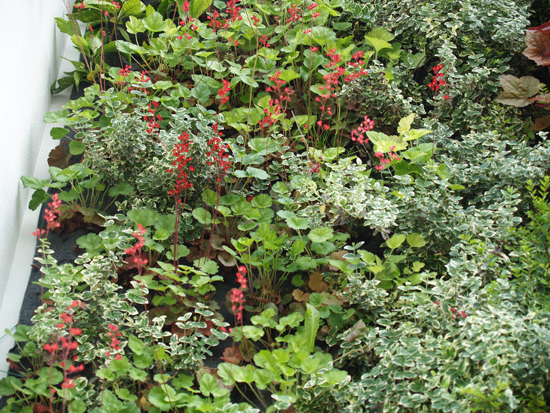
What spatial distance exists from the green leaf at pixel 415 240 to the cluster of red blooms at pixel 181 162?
3.50 feet

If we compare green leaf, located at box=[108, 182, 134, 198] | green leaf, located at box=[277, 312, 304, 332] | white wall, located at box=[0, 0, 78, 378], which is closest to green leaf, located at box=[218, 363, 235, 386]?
green leaf, located at box=[277, 312, 304, 332]

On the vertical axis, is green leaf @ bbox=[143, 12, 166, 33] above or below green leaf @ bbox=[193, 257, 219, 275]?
above

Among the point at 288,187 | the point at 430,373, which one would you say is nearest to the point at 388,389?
the point at 430,373

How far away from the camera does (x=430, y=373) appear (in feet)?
5.90

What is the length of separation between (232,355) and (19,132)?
167cm

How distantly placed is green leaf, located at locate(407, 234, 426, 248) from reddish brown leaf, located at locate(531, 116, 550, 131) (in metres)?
1.20

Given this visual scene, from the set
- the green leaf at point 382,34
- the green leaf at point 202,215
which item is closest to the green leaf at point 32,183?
the green leaf at point 202,215

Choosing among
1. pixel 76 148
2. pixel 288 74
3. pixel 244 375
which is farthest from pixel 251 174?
pixel 244 375

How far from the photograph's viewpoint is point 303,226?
228 cm

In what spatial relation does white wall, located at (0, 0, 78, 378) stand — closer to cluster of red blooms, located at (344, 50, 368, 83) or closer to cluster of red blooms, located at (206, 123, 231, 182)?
cluster of red blooms, located at (206, 123, 231, 182)

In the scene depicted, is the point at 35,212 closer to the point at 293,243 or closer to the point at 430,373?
the point at 293,243

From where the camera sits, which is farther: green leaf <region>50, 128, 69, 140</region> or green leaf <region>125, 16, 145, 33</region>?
green leaf <region>125, 16, 145, 33</region>

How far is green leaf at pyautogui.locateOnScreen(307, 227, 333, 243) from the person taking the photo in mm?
2238

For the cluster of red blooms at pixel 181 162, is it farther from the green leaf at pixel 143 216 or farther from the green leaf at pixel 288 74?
the green leaf at pixel 288 74
